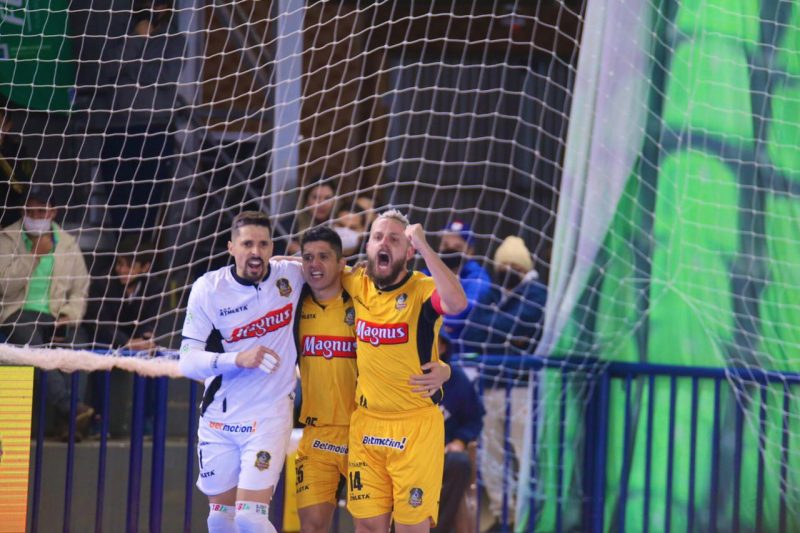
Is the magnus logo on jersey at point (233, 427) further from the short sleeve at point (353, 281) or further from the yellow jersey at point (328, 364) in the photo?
the short sleeve at point (353, 281)

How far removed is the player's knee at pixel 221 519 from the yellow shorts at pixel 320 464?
35 cm

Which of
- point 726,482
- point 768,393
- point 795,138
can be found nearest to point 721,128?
point 795,138

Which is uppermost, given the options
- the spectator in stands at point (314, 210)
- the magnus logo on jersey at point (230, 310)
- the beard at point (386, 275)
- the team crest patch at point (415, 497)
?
the spectator in stands at point (314, 210)

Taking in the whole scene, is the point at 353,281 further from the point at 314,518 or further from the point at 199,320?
the point at 314,518

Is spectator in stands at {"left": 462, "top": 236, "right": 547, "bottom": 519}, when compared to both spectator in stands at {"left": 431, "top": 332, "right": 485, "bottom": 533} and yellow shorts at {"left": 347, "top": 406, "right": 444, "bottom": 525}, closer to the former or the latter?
spectator in stands at {"left": 431, "top": 332, "right": 485, "bottom": 533}

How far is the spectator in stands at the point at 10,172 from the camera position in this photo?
6.79 m

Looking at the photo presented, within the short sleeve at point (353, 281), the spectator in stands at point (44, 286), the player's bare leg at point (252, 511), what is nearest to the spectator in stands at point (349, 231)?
the spectator in stands at point (44, 286)

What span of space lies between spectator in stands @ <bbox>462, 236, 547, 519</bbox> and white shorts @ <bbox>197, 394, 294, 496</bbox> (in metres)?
2.67

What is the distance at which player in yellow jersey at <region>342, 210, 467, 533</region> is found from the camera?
4969 millimetres

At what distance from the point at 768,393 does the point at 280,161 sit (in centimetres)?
471

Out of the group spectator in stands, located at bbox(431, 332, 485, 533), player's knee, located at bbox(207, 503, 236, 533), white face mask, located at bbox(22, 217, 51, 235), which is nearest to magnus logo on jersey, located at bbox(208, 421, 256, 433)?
player's knee, located at bbox(207, 503, 236, 533)

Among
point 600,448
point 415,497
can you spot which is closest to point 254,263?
point 415,497

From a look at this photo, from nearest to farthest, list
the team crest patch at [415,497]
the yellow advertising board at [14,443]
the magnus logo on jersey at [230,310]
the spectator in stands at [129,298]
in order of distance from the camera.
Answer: the team crest patch at [415,497], the magnus logo on jersey at [230,310], the yellow advertising board at [14,443], the spectator in stands at [129,298]

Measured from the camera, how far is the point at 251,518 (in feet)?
16.0
